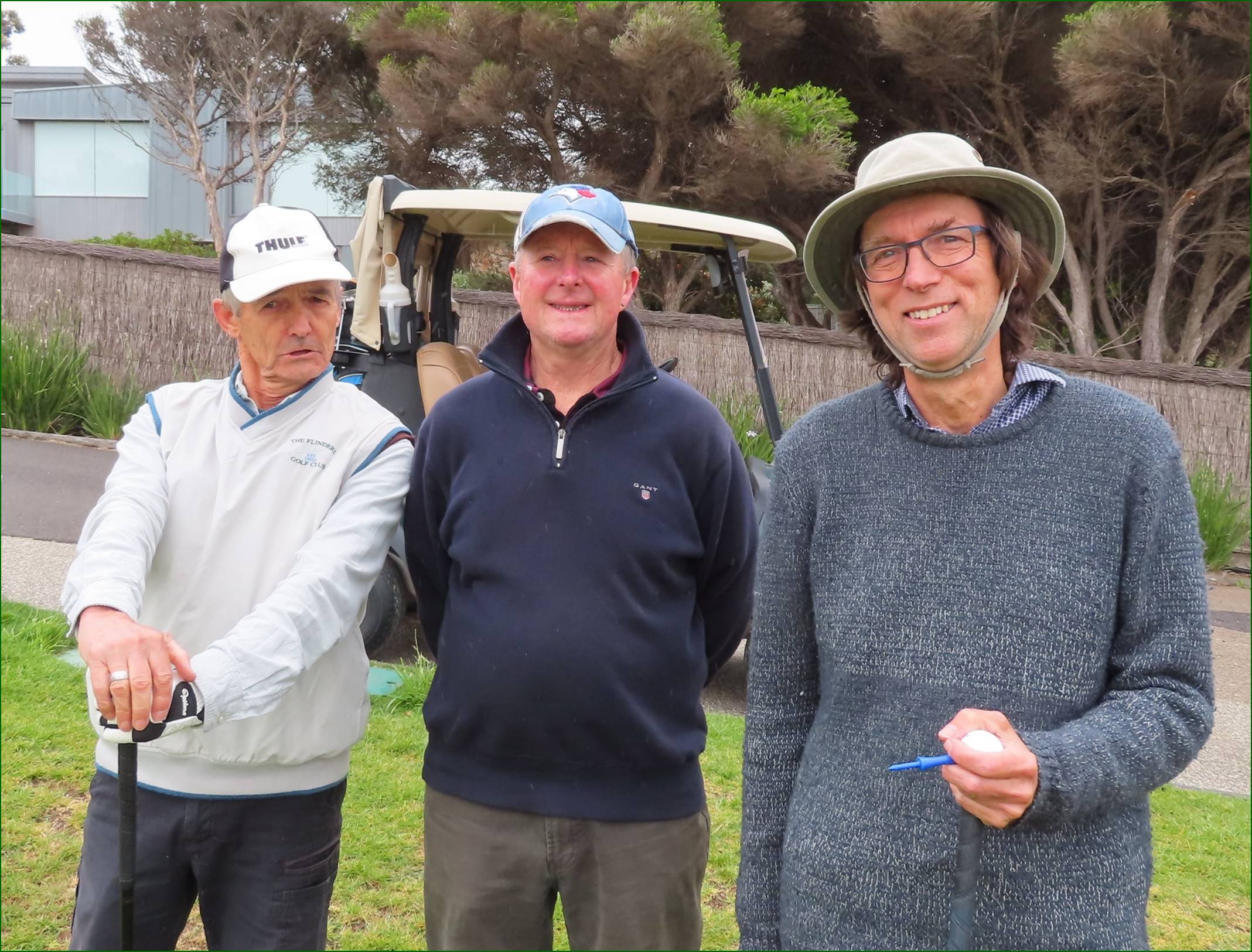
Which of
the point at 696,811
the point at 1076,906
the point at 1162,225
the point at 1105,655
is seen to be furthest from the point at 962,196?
the point at 1162,225

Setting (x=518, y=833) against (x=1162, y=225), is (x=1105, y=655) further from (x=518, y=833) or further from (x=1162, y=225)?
(x=1162, y=225)

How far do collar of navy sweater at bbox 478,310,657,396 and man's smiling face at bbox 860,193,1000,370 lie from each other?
66 centimetres

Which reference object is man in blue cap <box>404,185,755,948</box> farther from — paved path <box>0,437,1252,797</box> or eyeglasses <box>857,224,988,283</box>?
paved path <box>0,437,1252,797</box>

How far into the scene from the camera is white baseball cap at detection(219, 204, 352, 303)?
219cm

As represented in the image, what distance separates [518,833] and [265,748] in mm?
543

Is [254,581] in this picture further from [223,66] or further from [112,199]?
[112,199]

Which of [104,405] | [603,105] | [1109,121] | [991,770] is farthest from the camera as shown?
[603,105]

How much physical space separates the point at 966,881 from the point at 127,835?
1422 millimetres

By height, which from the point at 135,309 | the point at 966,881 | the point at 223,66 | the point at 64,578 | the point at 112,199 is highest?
the point at 223,66

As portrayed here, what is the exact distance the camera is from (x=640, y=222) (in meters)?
4.97

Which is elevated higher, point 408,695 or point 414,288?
point 414,288

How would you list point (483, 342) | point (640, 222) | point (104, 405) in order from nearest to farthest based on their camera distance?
point (640, 222) < point (104, 405) < point (483, 342)

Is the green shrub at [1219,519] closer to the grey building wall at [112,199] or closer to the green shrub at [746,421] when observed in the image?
the green shrub at [746,421]

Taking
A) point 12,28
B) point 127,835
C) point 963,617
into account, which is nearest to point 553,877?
point 127,835
